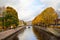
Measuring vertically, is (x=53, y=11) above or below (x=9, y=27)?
above

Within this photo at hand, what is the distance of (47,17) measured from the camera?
55.6 m

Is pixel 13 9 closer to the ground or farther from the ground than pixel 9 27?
farther from the ground

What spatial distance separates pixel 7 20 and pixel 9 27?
332cm

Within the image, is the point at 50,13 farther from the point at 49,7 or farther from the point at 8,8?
the point at 8,8

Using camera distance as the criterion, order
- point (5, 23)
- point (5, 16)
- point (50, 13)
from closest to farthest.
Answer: point (5, 23) < point (5, 16) < point (50, 13)

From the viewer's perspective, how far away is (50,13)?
56438 millimetres

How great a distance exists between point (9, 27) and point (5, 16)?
128 inches

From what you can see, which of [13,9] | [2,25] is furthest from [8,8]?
[2,25]

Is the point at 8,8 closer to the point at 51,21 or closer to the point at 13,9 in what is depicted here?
the point at 13,9

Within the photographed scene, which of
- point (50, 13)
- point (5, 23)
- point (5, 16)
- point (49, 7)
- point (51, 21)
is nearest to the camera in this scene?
point (5, 23)

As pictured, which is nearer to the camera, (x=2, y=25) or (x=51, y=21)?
(x=2, y=25)

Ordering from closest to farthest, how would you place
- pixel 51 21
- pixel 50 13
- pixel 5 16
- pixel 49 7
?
pixel 5 16 → pixel 51 21 → pixel 50 13 → pixel 49 7

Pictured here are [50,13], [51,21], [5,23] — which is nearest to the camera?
[5,23]

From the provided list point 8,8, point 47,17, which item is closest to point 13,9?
point 8,8
